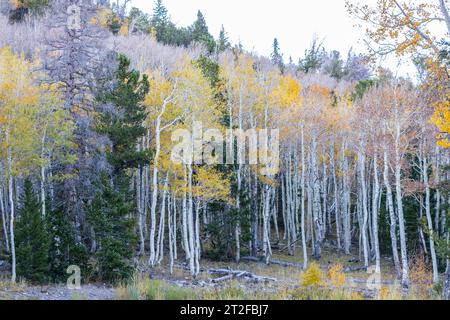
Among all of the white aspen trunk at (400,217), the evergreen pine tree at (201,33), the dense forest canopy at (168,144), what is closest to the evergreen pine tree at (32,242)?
the dense forest canopy at (168,144)

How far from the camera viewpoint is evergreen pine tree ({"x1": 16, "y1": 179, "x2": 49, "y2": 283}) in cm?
1510

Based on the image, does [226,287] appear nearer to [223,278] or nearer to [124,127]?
[223,278]

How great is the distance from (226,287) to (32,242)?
782 cm

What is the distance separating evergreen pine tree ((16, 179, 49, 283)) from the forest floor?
34.2 inches

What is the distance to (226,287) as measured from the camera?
10867 millimetres

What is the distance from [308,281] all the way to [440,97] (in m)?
5.21

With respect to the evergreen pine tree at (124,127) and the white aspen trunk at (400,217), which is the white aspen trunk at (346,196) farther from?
the evergreen pine tree at (124,127)

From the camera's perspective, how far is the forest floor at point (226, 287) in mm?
9594

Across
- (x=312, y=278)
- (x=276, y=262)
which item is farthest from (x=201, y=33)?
(x=312, y=278)

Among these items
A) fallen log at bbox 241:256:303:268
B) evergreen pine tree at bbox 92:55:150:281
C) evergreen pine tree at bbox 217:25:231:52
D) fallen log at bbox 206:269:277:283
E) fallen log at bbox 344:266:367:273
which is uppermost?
evergreen pine tree at bbox 217:25:231:52

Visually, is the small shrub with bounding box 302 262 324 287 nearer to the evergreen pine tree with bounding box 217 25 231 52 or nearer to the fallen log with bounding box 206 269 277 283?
the fallen log with bounding box 206 269 277 283

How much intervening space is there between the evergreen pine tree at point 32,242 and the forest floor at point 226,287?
868 mm

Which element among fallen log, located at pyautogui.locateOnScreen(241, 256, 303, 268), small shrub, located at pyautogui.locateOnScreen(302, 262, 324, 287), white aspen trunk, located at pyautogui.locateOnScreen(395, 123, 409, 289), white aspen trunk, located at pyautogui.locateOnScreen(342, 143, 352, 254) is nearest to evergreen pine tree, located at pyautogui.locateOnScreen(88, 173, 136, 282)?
small shrub, located at pyautogui.locateOnScreen(302, 262, 324, 287)
